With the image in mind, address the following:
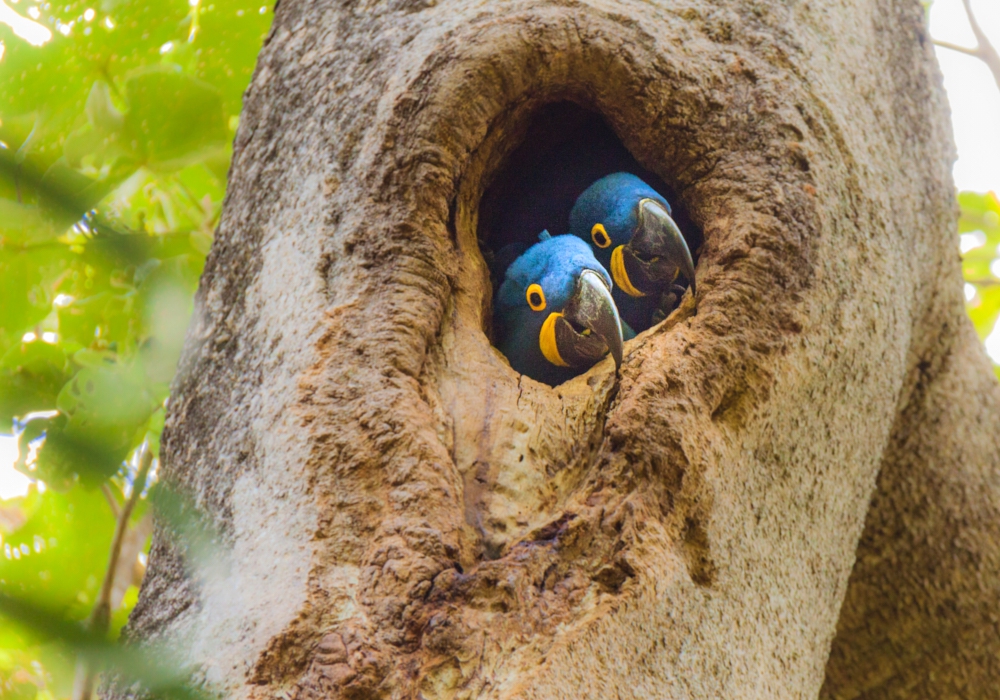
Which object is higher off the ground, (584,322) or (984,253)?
(584,322)

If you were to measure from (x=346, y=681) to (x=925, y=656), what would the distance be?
2.10 m

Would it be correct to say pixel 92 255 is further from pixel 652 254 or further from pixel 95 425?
pixel 652 254

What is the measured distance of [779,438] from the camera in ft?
Result: 5.17

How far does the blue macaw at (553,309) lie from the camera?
2059 millimetres

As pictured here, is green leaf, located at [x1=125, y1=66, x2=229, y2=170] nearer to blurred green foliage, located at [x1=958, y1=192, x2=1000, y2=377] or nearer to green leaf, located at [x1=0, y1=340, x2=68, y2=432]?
green leaf, located at [x1=0, y1=340, x2=68, y2=432]

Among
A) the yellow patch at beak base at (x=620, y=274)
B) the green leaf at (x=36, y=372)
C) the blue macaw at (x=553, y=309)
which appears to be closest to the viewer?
the green leaf at (x=36, y=372)

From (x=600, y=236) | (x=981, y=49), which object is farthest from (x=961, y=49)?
(x=600, y=236)

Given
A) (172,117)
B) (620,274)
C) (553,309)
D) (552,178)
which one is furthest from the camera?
(552,178)

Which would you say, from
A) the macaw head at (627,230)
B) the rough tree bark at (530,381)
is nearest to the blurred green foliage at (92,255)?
the rough tree bark at (530,381)

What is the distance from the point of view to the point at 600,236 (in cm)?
244

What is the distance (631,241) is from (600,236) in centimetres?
14

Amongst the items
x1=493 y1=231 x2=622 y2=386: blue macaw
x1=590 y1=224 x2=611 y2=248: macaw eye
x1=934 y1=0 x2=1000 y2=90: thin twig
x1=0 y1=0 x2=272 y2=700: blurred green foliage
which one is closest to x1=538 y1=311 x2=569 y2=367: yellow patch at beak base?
x1=493 y1=231 x2=622 y2=386: blue macaw

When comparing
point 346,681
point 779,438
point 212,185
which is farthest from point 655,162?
point 212,185

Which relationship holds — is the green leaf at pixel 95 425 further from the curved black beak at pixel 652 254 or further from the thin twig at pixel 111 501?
the curved black beak at pixel 652 254
